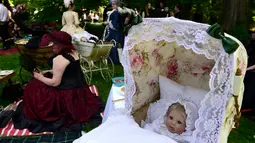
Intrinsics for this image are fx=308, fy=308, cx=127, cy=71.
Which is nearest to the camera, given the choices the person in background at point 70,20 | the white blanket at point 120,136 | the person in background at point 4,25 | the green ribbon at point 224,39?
the green ribbon at point 224,39

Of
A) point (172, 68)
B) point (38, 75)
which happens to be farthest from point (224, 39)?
point (38, 75)

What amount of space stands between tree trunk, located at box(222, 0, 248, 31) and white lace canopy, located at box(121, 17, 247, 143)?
18.4 ft

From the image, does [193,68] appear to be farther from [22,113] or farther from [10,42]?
[10,42]

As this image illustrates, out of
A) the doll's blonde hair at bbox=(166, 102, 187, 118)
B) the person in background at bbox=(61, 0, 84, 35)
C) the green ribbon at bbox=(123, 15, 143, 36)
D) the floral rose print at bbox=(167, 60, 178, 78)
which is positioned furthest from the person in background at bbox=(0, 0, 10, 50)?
the doll's blonde hair at bbox=(166, 102, 187, 118)

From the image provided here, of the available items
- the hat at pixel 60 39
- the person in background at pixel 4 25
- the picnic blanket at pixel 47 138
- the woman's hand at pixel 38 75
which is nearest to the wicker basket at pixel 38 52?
the woman's hand at pixel 38 75

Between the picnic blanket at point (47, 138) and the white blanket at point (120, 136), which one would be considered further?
the picnic blanket at point (47, 138)

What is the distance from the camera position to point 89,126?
3982 mm

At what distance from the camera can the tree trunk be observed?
7555 mm

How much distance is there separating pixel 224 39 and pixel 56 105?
258 cm

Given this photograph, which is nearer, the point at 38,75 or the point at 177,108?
the point at 177,108

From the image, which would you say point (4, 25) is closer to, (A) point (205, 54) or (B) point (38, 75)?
(B) point (38, 75)

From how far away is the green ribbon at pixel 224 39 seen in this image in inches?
71.6

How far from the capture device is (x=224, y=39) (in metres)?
1.86

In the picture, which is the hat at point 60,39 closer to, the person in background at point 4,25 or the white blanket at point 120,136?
the white blanket at point 120,136
